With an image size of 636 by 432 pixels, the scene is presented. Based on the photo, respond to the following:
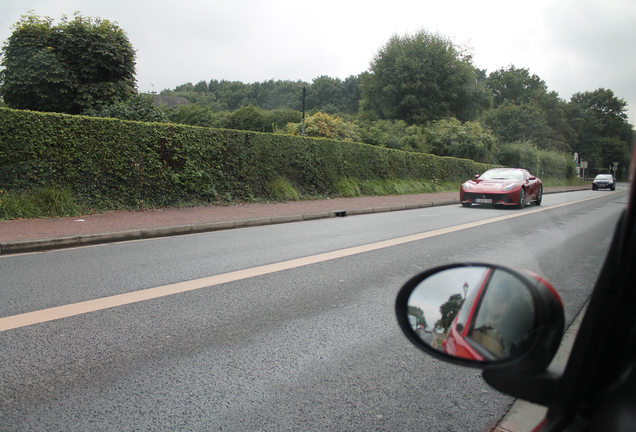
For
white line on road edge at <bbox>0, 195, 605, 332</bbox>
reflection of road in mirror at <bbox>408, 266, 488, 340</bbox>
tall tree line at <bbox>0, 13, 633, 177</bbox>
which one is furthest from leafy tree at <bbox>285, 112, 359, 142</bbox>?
reflection of road in mirror at <bbox>408, 266, 488, 340</bbox>

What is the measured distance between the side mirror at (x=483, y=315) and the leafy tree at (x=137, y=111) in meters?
15.4

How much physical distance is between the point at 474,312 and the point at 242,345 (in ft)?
7.77

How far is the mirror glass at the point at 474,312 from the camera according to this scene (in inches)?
39.4

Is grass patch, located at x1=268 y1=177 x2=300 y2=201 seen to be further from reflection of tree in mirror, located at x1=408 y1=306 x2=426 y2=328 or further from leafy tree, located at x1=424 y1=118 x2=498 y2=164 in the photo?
leafy tree, located at x1=424 y1=118 x2=498 y2=164

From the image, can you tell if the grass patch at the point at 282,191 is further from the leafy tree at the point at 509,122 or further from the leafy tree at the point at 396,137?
the leafy tree at the point at 509,122

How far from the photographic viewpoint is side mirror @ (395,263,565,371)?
963 millimetres

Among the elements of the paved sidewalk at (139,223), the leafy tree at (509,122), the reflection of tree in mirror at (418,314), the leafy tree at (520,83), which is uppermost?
the leafy tree at (509,122)

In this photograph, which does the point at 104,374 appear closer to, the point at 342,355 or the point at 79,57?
the point at 342,355

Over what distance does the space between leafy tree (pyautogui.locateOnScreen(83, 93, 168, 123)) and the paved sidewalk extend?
14.3 feet

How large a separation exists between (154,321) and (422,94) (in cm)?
4522

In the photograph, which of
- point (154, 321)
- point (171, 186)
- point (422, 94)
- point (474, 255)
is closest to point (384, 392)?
point (154, 321)

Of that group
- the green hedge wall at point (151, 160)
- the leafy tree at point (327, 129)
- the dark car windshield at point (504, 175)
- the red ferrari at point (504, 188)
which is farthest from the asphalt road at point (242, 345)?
the leafy tree at point (327, 129)

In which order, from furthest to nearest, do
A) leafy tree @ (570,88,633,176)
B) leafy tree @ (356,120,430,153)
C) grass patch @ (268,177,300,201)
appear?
leafy tree @ (356,120,430,153), grass patch @ (268,177,300,201), leafy tree @ (570,88,633,176)

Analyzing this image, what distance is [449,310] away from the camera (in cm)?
118
